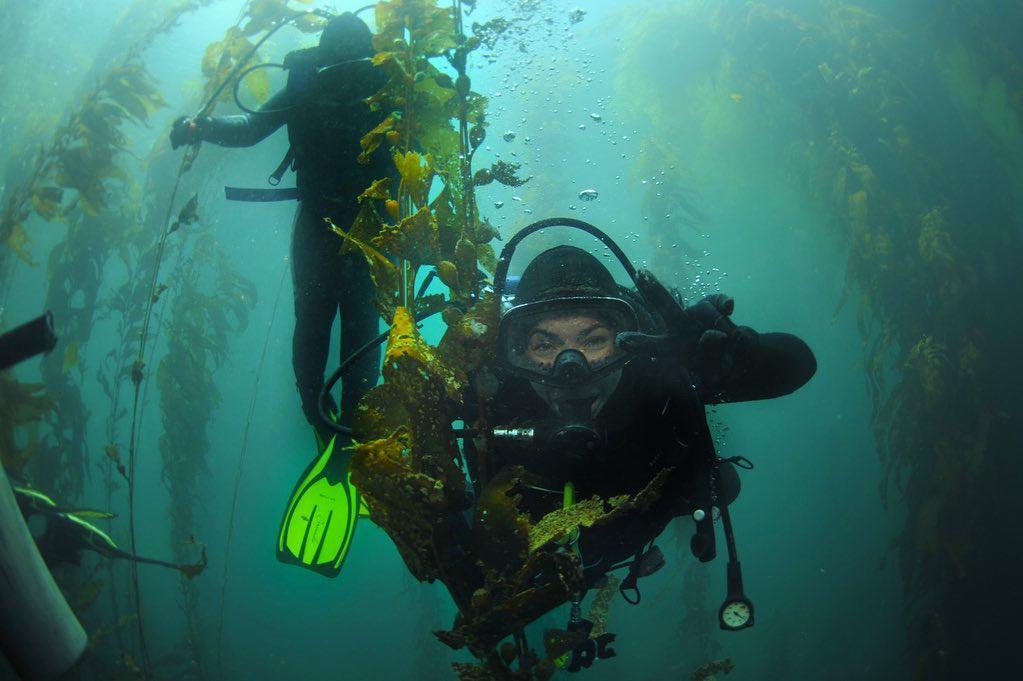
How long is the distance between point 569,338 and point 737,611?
61.3 inches

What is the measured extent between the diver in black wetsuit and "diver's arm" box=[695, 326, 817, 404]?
2.50m

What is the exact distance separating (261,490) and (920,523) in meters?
47.3

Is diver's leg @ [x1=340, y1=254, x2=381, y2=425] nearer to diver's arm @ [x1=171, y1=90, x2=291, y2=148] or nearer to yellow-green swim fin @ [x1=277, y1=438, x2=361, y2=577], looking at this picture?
yellow-green swim fin @ [x1=277, y1=438, x2=361, y2=577]

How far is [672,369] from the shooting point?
2492 mm

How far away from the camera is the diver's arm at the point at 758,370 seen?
247 cm

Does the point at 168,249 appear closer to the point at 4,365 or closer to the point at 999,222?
the point at 4,365

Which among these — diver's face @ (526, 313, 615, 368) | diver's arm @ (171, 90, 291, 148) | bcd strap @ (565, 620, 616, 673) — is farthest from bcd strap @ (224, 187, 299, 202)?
bcd strap @ (565, 620, 616, 673)

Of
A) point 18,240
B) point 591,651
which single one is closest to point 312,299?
point 591,651

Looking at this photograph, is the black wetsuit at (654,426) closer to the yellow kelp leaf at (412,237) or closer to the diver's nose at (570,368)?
the diver's nose at (570,368)

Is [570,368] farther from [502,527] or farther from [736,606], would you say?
[736,606]

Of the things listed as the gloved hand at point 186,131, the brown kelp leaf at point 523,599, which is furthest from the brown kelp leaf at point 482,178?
the gloved hand at point 186,131

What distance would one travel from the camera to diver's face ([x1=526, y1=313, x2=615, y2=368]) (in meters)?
2.79

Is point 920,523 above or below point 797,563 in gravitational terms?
above

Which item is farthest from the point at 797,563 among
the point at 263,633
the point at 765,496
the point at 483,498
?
the point at 483,498
